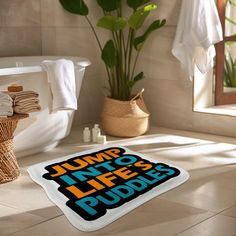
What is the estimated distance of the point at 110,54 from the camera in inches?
164

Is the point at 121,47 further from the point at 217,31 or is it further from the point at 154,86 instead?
the point at 217,31

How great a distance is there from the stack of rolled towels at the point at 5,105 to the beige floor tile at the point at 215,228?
1245mm

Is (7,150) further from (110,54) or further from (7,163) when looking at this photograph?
(110,54)

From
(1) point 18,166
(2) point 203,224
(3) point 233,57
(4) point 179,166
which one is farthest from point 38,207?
(3) point 233,57

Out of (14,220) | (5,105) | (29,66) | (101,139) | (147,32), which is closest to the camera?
(14,220)

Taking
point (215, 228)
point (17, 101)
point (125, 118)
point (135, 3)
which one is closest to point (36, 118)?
point (17, 101)

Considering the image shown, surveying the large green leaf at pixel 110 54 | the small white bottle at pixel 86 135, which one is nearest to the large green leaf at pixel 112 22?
the large green leaf at pixel 110 54

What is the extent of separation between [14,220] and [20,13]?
215cm

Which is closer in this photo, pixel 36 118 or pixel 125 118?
pixel 36 118

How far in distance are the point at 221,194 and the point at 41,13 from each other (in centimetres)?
228

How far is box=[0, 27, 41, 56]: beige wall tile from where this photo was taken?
4.10m

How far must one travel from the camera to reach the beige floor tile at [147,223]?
2359 mm

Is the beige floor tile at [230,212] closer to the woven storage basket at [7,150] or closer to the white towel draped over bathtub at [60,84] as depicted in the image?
the woven storage basket at [7,150]

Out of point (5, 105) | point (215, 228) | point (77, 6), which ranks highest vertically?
point (77, 6)
